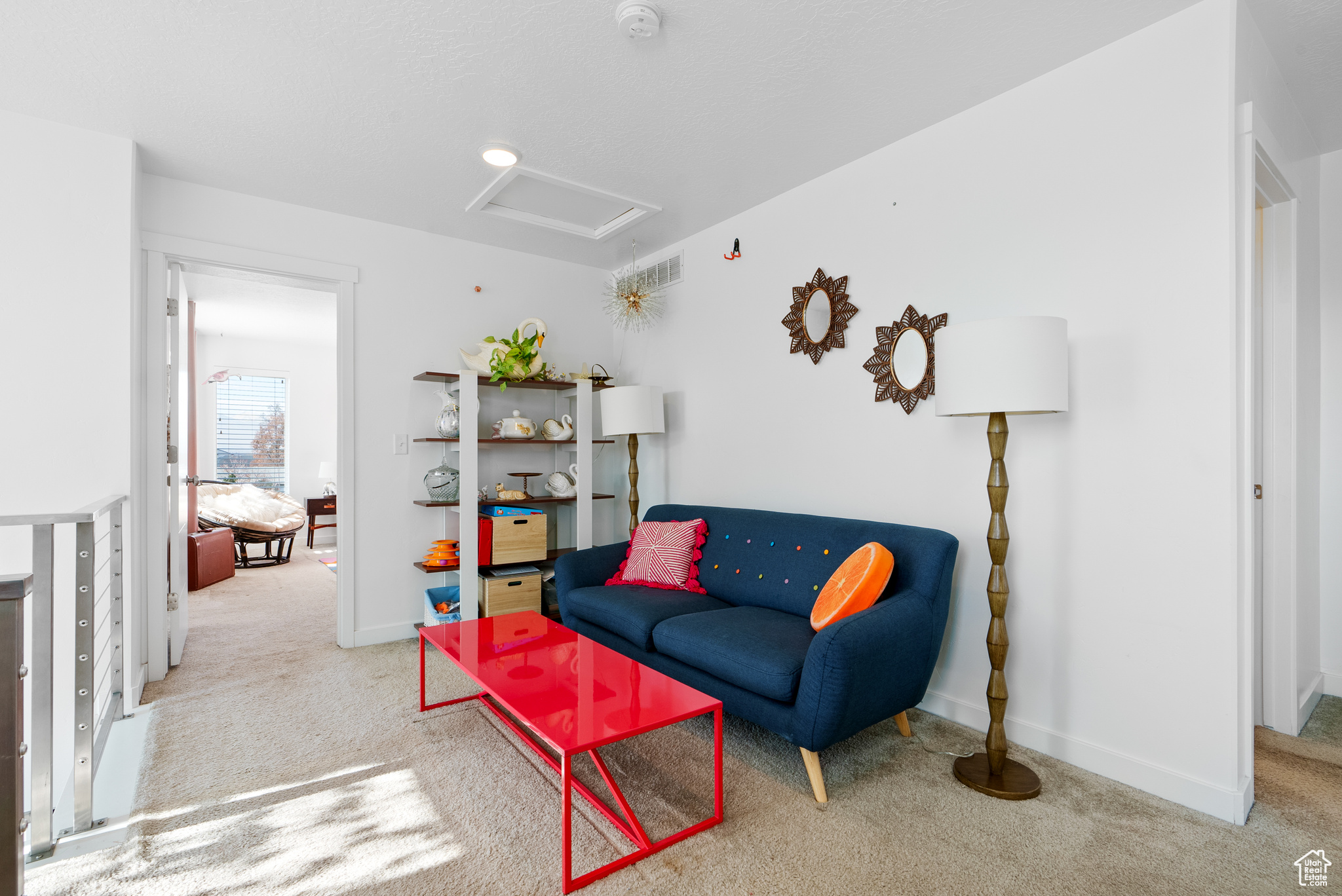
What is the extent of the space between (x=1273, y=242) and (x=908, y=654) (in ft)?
7.50

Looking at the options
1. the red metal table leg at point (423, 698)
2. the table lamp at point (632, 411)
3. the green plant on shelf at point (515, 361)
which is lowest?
the red metal table leg at point (423, 698)

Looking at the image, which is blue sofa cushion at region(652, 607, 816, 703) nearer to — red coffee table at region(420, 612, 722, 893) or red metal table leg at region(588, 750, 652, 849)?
red coffee table at region(420, 612, 722, 893)

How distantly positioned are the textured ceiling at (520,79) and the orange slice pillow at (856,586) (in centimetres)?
174

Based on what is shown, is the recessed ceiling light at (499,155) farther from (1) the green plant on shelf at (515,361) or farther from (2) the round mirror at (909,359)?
(2) the round mirror at (909,359)

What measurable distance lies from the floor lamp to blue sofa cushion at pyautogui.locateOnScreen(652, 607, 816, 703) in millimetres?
638

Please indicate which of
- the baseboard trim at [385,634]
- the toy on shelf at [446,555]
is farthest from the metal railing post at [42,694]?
the toy on shelf at [446,555]

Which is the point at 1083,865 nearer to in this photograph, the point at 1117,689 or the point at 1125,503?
the point at 1117,689

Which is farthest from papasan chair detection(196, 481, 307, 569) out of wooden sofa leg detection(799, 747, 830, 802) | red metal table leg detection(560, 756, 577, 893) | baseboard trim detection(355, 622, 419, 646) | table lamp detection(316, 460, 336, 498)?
wooden sofa leg detection(799, 747, 830, 802)

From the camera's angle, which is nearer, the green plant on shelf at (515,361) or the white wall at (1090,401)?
the white wall at (1090,401)

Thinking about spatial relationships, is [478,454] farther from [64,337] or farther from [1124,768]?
[1124,768]

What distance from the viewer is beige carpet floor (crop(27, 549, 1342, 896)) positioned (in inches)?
65.8

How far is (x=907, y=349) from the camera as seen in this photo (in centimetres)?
281

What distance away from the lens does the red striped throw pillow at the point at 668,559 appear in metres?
3.24

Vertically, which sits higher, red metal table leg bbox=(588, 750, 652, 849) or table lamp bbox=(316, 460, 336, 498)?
table lamp bbox=(316, 460, 336, 498)
